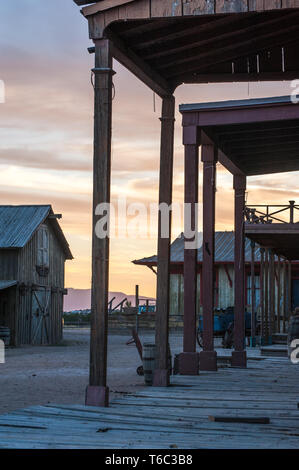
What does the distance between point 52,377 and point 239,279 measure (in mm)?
4846

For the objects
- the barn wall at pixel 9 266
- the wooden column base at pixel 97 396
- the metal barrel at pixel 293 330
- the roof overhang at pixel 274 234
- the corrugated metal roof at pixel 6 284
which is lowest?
the wooden column base at pixel 97 396

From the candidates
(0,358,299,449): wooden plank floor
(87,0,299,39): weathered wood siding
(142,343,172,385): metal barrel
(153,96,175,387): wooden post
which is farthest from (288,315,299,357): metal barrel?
(87,0,299,39): weathered wood siding

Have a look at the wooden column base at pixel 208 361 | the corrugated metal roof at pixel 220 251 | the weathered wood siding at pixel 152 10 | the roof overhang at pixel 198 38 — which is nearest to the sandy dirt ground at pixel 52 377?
the wooden column base at pixel 208 361

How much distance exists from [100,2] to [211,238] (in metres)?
5.81

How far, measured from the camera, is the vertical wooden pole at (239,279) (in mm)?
14336

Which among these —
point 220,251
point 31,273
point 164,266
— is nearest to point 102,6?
point 164,266

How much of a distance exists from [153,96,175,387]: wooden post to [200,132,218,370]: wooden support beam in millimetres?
2898

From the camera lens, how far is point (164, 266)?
10.2m

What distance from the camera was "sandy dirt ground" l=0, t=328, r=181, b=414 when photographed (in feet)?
39.8

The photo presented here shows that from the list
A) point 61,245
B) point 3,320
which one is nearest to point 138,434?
point 3,320

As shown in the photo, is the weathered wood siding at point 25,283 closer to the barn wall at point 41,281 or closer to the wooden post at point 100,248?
the barn wall at point 41,281

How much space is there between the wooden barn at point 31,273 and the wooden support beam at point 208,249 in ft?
54.9
